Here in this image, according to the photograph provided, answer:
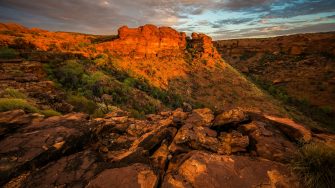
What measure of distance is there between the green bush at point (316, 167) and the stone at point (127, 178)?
2.87 metres

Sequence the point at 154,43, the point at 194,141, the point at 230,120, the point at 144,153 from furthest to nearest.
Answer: the point at 154,43 → the point at 230,120 → the point at 194,141 → the point at 144,153

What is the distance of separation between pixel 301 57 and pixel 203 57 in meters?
31.1

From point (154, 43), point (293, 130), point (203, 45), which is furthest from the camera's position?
point (203, 45)

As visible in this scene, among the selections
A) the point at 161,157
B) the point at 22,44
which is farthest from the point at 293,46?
the point at 22,44

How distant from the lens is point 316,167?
3357 millimetres

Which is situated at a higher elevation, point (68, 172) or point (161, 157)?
point (68, 172)

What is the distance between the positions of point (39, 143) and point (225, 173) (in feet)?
13.2

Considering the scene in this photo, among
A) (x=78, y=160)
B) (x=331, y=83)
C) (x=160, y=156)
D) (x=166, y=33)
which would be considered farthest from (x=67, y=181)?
(x=331, y=83)

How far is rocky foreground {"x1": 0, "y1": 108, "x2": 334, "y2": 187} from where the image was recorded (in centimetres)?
Answer: 321

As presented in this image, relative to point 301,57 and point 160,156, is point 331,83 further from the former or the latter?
point 160,156

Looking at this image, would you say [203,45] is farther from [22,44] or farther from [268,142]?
[268,142]

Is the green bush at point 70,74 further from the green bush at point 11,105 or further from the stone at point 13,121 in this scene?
the stone at point 13,121

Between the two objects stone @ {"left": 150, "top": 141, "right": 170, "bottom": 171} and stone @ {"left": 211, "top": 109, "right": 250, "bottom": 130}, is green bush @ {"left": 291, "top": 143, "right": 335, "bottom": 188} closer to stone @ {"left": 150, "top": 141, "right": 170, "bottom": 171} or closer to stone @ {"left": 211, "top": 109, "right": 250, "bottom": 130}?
stone @ {"left": 211, "top": 109, "right": 250, "bottom": 130}

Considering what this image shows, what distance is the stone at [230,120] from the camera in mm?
5898
